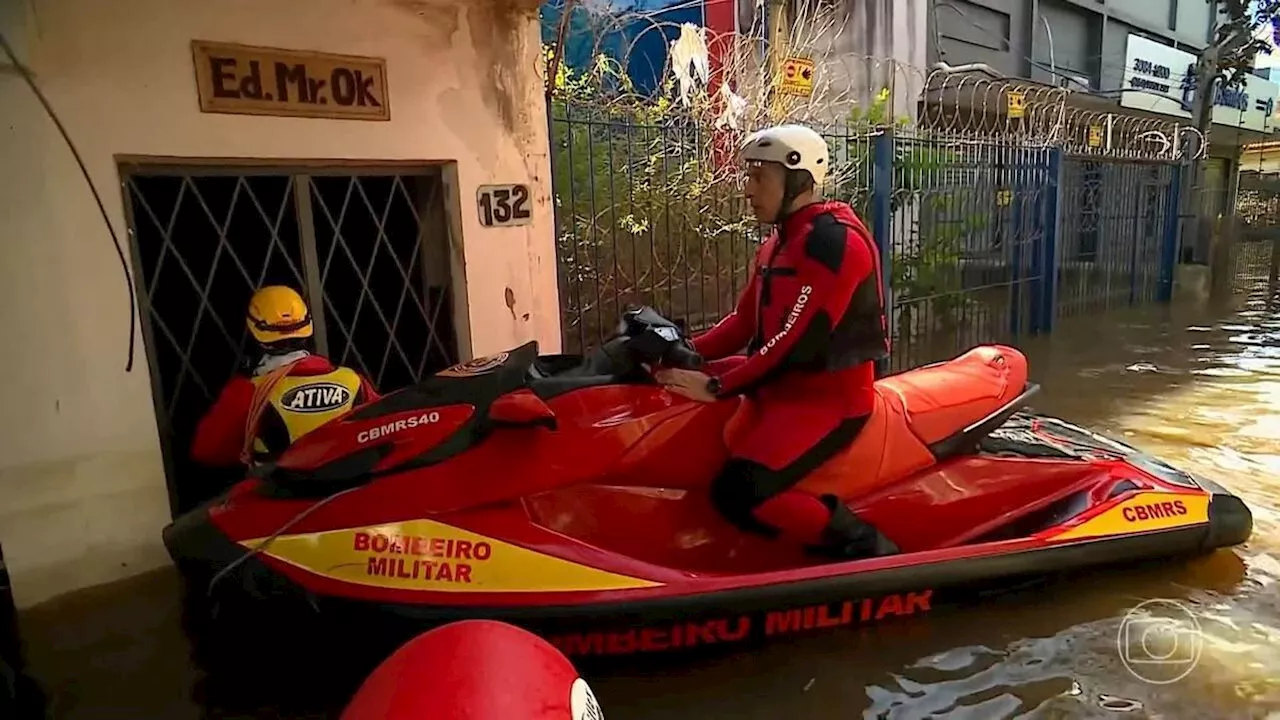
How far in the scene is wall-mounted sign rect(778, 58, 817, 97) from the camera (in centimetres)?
697

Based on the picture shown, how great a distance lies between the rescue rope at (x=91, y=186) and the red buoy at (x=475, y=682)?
2.60 meters

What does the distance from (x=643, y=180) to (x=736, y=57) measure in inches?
58.5

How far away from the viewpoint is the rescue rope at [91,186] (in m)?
3.42

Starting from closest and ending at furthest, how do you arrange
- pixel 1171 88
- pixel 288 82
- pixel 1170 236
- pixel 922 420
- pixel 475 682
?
pixel 475 682
pixel 922 420
pixel 288 82
pixel 1170 236
pixel 1171 88

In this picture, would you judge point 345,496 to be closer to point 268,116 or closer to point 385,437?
point 385,437

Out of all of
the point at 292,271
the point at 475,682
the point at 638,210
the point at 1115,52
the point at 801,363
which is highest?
the point at 1115,52

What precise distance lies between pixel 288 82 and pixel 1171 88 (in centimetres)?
2006

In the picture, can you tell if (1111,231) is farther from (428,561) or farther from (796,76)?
(428,561)

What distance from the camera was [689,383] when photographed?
310 cm

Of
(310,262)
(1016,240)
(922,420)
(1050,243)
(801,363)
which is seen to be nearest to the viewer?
(801,363)

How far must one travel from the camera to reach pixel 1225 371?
7.79 meters

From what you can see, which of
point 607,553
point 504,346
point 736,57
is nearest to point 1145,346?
point 736,57

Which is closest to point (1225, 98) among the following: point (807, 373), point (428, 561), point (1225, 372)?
point (1225, 372)

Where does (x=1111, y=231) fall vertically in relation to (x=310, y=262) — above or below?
below
